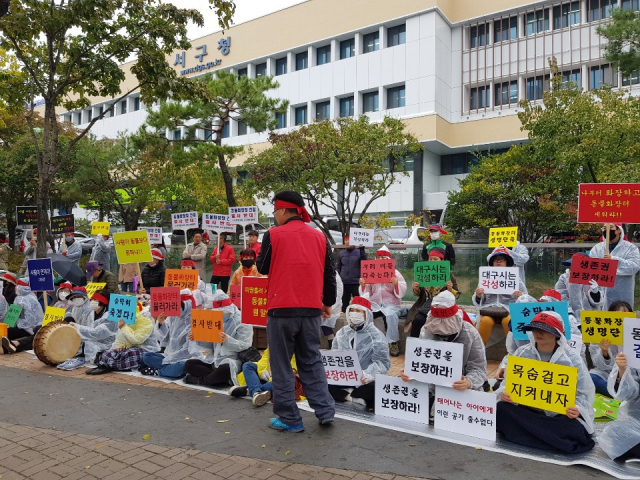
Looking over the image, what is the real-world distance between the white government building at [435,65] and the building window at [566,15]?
50 mm

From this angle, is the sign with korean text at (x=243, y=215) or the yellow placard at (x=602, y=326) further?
the sign with korean text at (x=243, y=215)

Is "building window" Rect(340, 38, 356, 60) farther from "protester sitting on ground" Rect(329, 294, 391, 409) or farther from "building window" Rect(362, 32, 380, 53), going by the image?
"protester sitting on ground" Rect(329, 294, 391, 409)

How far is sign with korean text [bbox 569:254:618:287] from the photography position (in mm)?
6422

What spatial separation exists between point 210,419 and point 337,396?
4.31ft

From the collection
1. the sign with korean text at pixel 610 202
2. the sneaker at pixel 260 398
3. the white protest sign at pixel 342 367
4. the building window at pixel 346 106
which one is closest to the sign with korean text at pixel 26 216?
the sneaker at pixel 260 398

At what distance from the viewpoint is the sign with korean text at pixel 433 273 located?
772 centimetres

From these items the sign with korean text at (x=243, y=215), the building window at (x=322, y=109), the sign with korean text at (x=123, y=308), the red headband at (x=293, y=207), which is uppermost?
the building window at (x=322, y=109)

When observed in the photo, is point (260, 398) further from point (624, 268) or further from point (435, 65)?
point (435, 65)

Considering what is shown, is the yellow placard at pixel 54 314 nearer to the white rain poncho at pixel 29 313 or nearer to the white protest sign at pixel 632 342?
the white rain poncho at pixel 29 313

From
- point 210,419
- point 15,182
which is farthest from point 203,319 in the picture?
point 15,182

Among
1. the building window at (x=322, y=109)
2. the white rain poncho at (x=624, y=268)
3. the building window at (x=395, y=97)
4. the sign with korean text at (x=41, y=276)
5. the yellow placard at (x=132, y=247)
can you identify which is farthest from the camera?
the building window at (x=322, y=109)

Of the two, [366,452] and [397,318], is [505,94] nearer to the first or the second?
[397,318]

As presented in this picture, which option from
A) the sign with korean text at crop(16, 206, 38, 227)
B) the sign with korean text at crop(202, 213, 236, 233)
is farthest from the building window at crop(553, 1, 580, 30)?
the sign with korean text at crop(16, 206, 38, 227)

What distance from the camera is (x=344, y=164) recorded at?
1577 centimetres
